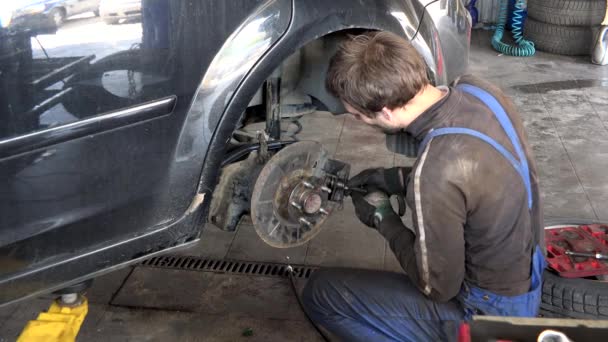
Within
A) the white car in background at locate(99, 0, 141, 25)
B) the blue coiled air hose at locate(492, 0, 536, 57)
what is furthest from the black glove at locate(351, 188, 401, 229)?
the blue coiled air hose at locate(492, 0, 536, 57)

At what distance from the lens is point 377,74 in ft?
5.34

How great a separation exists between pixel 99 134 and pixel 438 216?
2.97ft

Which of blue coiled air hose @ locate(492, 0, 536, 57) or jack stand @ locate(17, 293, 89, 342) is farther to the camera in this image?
blue coiled air hose @ locate(492, 0, 536, 57)

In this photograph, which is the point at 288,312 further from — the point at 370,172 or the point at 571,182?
the point at 571,182

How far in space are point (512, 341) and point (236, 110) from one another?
1.05 meters

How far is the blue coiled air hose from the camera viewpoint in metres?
5.91

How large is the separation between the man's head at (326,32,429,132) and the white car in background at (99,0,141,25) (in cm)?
53

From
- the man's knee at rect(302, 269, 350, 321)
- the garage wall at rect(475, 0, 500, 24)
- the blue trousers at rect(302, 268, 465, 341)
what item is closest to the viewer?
the blue trousers at rect(302, 268, 465, 341)

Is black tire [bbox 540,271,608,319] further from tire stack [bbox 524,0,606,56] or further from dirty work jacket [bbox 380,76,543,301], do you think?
tire stack [bbox 524,0,606,56]

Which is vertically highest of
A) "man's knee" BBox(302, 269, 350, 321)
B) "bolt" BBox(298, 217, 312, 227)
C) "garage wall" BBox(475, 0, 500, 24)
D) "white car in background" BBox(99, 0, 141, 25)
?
"white car in background" BBox(99, 0, 141, 25)

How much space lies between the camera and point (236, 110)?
1.88m

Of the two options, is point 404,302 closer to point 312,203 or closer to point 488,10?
point 312,203

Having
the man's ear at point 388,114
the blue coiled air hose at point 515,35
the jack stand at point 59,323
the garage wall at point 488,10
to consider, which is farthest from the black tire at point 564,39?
the jack stand at point 59,323

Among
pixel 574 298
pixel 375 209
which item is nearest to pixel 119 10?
pixel 375 209
